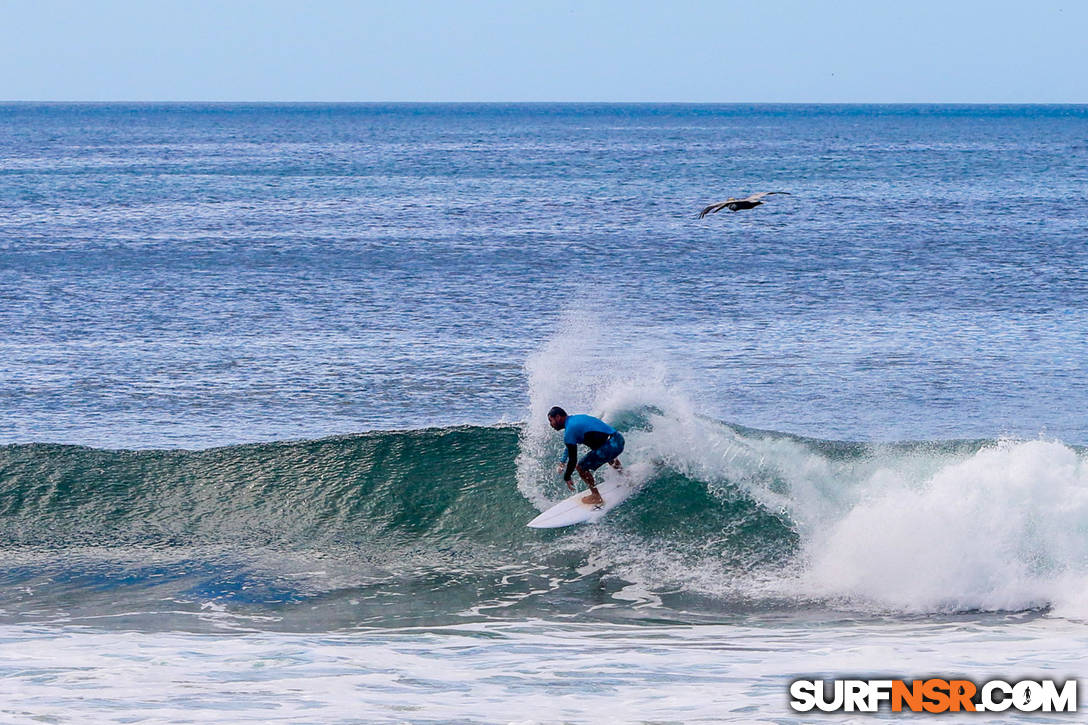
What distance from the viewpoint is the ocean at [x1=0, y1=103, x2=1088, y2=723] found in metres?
9.48

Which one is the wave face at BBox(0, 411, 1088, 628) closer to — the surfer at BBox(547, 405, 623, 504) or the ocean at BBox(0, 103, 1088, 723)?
the ocean at BBox(0, 103, 1088, 723)

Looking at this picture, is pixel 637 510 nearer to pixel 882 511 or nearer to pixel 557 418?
pixel 557 418

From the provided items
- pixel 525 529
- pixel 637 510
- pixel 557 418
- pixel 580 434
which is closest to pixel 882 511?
pixel 637 510

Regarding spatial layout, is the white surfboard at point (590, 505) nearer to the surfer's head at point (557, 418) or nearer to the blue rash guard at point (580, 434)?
the blue rash guard at point (580, 434)

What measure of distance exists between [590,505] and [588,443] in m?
0.99

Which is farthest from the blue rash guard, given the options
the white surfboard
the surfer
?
the white surfboard

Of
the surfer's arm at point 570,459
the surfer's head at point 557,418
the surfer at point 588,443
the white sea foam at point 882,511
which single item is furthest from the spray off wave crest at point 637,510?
the surfer's head at point 557,418

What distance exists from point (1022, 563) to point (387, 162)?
8082 centimetres

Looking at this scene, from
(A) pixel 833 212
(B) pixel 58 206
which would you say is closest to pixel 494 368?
(A) pixel 833 212

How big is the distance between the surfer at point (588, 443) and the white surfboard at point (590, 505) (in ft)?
0.31

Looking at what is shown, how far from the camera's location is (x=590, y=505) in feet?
43.9

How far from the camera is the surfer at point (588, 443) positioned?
40.7 ft

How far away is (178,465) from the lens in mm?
15656

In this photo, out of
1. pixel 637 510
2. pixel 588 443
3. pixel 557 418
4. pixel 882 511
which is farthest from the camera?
pixel 637 510
